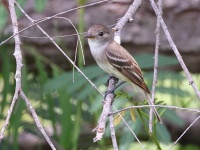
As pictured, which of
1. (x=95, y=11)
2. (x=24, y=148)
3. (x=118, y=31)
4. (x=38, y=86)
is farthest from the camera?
Answer: (x=24, y=148)

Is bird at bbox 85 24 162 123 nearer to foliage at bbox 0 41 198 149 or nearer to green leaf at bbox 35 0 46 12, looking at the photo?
foliage at bbox 0 41 198 149

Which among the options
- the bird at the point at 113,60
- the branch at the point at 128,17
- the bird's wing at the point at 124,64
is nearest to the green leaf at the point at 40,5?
the bird at the point at 113,60

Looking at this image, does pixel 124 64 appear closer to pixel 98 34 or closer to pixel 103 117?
pixel 98 34

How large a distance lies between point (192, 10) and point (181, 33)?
0.71ft

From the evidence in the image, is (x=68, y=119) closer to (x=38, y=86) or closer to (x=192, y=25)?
(x=38, y=86)

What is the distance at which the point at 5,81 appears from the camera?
4934 mm

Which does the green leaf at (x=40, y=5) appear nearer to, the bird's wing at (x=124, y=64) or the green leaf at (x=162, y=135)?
the bird's wing at (x=124, y=64)

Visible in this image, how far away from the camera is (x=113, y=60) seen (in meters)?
4.14

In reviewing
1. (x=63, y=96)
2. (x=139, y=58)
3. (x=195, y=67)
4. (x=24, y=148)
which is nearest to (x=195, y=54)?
(x=195, y=67)

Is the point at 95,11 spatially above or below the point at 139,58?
above

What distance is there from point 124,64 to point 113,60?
7cm

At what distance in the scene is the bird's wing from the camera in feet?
13.4

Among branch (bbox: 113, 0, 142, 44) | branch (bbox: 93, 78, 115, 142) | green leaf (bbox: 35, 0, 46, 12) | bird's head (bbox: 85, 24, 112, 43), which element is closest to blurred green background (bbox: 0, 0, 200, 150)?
green leaf (bbox: 35, 0, 46, 12)

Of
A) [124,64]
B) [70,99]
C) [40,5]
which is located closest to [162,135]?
[124,64]
